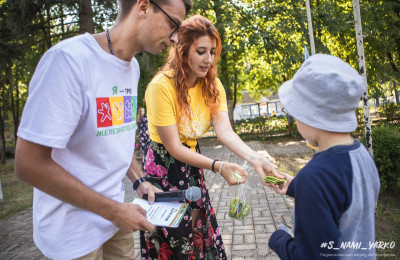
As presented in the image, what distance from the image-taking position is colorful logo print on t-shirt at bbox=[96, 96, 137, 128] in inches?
56.3

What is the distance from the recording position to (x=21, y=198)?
337 inches

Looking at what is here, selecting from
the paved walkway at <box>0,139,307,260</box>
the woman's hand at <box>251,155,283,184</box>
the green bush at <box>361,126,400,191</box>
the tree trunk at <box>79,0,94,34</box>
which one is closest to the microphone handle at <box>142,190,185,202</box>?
the woman's hand at <box>251,155,283,184</box>

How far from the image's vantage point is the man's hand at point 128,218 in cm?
136

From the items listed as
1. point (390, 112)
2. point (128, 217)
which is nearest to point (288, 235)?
point (128, 217)

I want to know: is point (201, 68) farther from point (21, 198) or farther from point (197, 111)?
point (21, 198)

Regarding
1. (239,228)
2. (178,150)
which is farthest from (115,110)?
(239,228)

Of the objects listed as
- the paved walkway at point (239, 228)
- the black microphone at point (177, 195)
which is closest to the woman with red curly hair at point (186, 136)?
the black microphone at point (177, 195)

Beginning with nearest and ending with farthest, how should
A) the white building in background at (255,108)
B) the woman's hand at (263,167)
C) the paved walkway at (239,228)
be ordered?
1. the woman's hand at (263,167)
2. the paved walkway at (239,228)
3. the white building in background at (255,108)

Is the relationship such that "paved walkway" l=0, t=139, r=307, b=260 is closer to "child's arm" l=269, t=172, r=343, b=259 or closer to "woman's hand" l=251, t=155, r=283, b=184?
"woman's hand" l=251, t=155, r=283, b=184

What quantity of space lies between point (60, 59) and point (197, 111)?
4.19 ft

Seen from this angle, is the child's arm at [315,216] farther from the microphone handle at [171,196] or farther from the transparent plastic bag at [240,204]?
the transparent plastic bag at [240,204]

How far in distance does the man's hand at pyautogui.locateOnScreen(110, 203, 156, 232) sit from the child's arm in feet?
2.23

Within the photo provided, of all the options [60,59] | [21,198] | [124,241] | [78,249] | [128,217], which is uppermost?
[60,59]

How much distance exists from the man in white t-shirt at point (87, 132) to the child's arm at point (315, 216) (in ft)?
2.23
